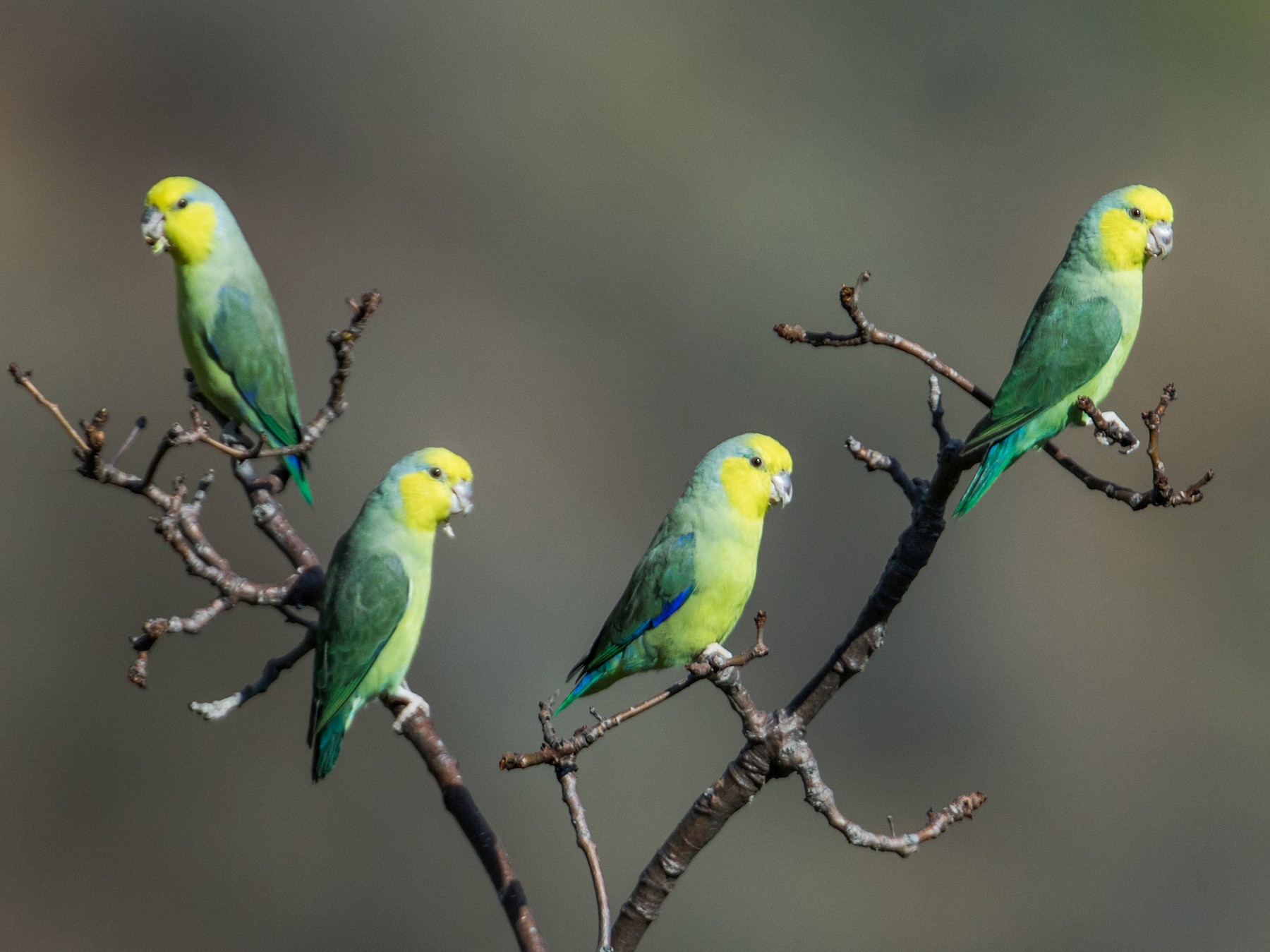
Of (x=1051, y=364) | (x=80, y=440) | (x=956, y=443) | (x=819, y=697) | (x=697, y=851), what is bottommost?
(x=697, y=851)

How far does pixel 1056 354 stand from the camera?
12.2 feet

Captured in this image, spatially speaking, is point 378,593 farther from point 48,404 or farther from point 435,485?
point 48,404

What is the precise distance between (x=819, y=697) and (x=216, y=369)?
9.16ft

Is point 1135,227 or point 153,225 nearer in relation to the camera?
point 1135,227

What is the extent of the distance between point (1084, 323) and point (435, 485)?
7.06 feet

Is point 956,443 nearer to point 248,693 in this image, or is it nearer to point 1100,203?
point 1100,203

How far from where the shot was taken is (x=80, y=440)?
8.81ft

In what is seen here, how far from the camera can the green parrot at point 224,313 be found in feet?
14.3

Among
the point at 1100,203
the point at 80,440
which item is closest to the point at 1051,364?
the point at 1100,203

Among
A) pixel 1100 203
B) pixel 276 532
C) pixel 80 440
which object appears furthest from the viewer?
pixel 1100 203

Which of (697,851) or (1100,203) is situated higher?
(1100,203)

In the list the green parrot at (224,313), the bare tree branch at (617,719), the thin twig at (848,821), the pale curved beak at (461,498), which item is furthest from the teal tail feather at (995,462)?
the green parrot at (224,313)

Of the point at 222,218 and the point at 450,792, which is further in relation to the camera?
the point at 222,218

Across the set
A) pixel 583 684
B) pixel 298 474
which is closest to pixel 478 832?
pixel 583 684
